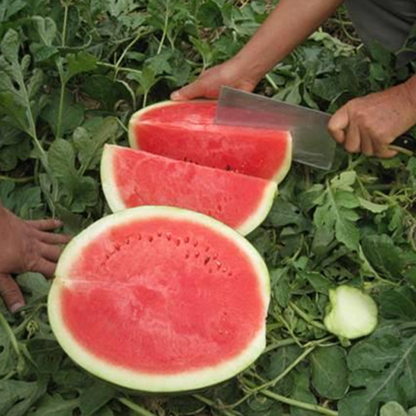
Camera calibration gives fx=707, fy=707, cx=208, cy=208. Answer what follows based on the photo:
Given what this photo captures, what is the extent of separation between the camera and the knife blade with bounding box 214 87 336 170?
5.82 ft

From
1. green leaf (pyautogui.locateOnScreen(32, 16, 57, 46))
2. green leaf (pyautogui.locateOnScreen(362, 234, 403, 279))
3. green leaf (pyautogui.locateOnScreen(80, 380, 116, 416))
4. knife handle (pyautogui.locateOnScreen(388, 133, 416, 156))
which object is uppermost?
green leaf (pyautogui.locateOnScreen(32, 16, 57, 46))

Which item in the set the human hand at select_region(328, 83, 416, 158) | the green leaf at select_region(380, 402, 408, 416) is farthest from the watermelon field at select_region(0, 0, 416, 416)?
the human hand at select_region(328, 83, 416, 158)

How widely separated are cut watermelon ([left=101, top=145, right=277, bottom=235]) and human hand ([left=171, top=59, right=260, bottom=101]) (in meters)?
0.25

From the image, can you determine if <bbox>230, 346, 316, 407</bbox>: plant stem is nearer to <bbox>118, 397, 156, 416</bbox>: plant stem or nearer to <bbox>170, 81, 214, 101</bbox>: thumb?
<bbox>118, 397, 156, 416</bbox>: plant stem

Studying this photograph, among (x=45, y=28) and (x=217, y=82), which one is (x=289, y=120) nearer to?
(x=217, y=82)

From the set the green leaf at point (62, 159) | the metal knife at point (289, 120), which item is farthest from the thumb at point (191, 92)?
the green leaf at point (62, 159)

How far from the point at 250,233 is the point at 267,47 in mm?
484

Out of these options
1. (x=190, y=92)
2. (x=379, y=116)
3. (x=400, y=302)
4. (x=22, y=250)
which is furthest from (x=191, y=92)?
(x=400, y=302)

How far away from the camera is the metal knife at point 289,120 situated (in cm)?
177

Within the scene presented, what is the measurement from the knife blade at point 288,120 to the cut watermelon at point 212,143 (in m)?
0.02

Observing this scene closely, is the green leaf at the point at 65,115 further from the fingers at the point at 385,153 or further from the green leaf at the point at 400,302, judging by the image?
the green leaf at the point at 400,302

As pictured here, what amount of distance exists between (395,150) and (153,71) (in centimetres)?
66

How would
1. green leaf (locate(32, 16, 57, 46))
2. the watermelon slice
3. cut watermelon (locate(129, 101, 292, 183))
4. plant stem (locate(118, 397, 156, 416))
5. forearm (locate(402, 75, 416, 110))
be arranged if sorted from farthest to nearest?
green leaf (locate(32, 16, 57, 46)), cut watermelon (locate(129, 101, 292, 183)), forearm (locate(402, 75, 416, 110)), plant stem (locate(118, 397, 156, 416)), the watermelon slice

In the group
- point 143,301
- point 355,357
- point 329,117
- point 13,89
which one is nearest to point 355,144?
point 329,117
